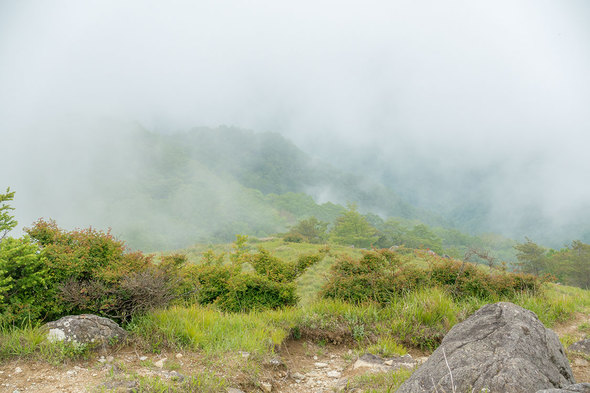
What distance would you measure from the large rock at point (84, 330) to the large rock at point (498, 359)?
13.4ft

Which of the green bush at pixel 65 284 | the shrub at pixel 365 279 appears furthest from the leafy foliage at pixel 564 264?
the green bush at pixel 65 284

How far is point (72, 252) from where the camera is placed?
6.27m

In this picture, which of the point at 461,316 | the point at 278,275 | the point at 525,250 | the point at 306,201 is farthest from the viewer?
the point at 306,201

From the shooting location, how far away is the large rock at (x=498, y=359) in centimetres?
317

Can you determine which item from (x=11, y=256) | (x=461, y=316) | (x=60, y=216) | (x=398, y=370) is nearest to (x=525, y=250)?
(x=461, y=316)

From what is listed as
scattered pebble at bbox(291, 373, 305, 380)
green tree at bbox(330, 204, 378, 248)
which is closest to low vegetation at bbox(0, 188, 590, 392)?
scattered pebble at bbox(291, 373, 305, 380)

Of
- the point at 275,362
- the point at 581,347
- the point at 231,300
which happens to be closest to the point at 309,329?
the point at 275,362

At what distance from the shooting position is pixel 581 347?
5.72 meters

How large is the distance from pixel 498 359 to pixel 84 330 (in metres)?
5.19

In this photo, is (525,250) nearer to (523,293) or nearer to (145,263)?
(523,293)

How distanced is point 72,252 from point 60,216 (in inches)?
3939

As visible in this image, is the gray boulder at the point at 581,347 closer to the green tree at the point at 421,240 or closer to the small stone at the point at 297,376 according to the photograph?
the small stone at the point at 297,376

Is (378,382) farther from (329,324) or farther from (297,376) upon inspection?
(329,324)

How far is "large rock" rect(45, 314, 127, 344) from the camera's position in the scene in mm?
4957
